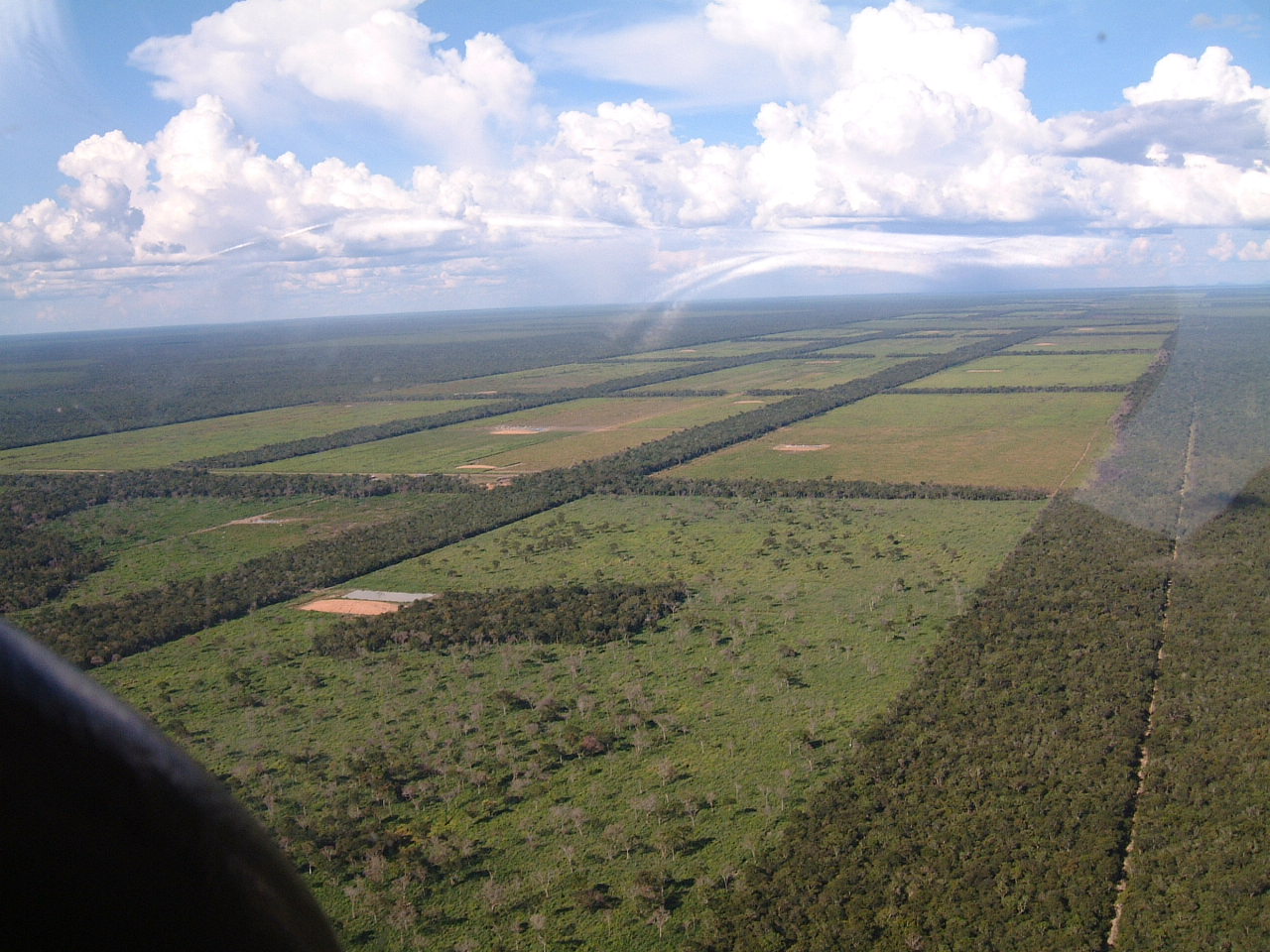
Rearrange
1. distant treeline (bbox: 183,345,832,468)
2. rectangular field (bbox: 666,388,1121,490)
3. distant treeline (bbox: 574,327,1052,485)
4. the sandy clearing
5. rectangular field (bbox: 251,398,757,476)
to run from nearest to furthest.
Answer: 1. the sandy clearing
2. rectangular field (bbox: 666,388,1121,490)
3. distant treeline (bbox: 574,327,1052,485)
4. rectangular field (bbox: 251,398,757,476)
5. distant treeline (bbox: 183,345,832,468)

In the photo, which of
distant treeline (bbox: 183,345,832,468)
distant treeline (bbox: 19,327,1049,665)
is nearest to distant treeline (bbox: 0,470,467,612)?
distant treeline (bbox: 19,327,1049,665)

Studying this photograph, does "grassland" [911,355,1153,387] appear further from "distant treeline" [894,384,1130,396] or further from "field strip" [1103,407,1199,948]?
"field strip" [1103,407,1199,948]

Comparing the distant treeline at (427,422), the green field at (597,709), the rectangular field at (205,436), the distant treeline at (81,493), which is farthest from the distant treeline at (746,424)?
the rectangular field at (205,436)

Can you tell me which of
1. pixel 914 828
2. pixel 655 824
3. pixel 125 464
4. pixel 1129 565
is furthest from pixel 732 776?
pixel 125 464

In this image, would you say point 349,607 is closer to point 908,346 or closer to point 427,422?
point 427,422

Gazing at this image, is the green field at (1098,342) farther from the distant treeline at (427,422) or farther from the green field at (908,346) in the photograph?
the distant treeline at (427,422)

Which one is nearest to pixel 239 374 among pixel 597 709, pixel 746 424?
pixel 746 424
